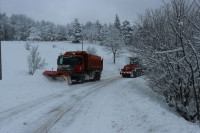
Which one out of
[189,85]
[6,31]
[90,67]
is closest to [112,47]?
[90,67]

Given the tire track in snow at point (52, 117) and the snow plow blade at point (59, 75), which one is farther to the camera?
the snow plow blade at point (59, 75)

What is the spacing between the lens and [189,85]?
343 inches

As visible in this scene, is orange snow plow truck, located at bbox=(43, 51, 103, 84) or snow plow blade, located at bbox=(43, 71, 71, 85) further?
orange snow plow truck, located at bbox=(43, 51, 103, 84)

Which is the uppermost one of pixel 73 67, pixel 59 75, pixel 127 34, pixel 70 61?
pixel 127 34

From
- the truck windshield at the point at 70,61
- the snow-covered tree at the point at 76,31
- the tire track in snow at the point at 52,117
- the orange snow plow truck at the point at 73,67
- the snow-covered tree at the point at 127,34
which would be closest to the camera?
the tire track in snow at the point at 52,117

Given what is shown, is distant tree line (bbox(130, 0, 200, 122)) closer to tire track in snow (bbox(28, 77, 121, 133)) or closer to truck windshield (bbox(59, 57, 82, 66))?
tire track in snow (bbox(28, 77, 121, 133))

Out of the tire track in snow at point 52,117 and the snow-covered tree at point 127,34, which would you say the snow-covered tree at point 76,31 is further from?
the tire track in snow at point 52,117

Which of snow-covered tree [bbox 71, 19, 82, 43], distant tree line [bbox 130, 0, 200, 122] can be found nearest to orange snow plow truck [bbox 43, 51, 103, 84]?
distant tree line [bbox 130, 0, 200, 122]

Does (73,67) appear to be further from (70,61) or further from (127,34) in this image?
(127,34)

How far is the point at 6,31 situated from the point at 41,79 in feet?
282

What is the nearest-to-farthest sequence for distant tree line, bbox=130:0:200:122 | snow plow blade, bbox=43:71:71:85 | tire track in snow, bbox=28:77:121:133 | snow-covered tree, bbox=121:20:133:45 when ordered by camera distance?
tire track in snow, bbox=28:77:121:133 → distant tree line, bbox=130:0:200:122 → snow-covered tree, bbox=121:20:133:45 → snow plow blade, bbox=43:71:71:85

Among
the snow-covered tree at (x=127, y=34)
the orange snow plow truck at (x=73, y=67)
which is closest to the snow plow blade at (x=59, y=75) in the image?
the orange snow plow truck at (x=73, y=67)

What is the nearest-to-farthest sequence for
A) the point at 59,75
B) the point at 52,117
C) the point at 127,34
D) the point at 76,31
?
1. the point at 52,117
2. the point at 59,75
3. the point at 127,34
4. the point at 76,31

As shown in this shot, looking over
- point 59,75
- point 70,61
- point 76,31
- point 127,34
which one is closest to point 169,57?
point 59,75
